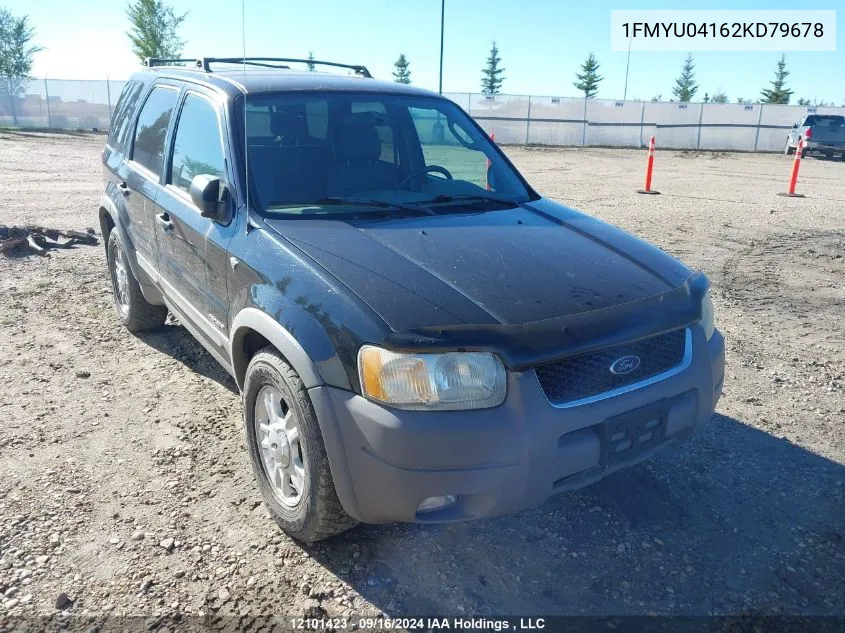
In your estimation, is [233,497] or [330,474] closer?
[330,474]

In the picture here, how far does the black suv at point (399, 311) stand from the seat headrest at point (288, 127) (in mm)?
12

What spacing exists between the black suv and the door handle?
0.02 meters

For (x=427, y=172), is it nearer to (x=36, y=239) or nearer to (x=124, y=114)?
(x=124, y=114)

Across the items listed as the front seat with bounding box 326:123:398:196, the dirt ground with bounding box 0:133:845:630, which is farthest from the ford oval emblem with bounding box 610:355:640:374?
the front seat with bounding box 326:123:398:196

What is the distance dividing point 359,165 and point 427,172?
0.43 m

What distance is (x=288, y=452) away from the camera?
2869mm

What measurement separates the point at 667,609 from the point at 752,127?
35.5m

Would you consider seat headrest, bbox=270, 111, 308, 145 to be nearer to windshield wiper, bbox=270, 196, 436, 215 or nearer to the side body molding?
windshield wiper, bbox=270, 196, 436, 215

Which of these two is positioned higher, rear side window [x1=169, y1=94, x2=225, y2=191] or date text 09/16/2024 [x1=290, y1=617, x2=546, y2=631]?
rear side window [x1=169, y1=94, x2=225, y2=191]

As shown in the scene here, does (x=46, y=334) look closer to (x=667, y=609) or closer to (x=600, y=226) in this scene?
(x=600, y=226)

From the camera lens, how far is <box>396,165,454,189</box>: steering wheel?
3.71 metres

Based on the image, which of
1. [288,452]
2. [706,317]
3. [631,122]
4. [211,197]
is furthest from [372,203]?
[631,122]

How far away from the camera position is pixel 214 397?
4336 mm

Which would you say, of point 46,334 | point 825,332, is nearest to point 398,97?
point 46,334
